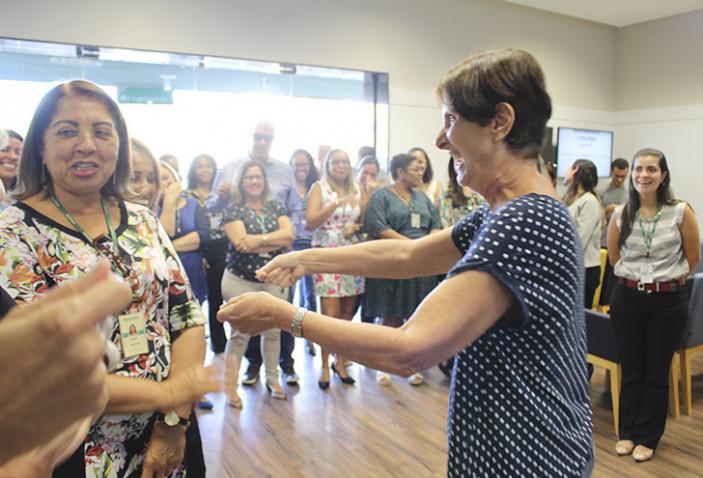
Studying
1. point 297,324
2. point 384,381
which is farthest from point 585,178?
point 297,324

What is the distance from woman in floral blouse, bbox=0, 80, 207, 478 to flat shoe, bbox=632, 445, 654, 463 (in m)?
2.61

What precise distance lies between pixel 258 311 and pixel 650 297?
105 inches

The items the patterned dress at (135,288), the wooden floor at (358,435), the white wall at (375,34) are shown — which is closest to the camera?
the patterned dress at (135,288)

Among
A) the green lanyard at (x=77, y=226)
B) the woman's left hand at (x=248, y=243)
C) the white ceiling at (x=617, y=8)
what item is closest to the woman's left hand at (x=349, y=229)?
the woman's left hand at (x=248, y=243)

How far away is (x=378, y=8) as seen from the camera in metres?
6.40

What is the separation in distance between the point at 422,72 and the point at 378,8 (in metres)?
0.99

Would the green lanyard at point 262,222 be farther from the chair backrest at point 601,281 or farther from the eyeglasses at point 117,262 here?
the chair backrest at point 601,281

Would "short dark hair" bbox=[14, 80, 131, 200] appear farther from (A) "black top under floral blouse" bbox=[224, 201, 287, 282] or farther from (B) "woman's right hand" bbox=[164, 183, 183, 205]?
(B) "woman's right hand" bbox=[164, 183, 183, 205]

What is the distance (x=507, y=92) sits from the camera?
1108mm

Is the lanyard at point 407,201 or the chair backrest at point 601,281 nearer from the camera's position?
the lanyard at point 407,201

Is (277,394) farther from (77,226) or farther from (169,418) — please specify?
(77,226)

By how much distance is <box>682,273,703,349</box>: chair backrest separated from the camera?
3.28m

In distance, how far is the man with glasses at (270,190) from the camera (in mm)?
4121

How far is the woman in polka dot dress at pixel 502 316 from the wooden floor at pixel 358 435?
1846mm
